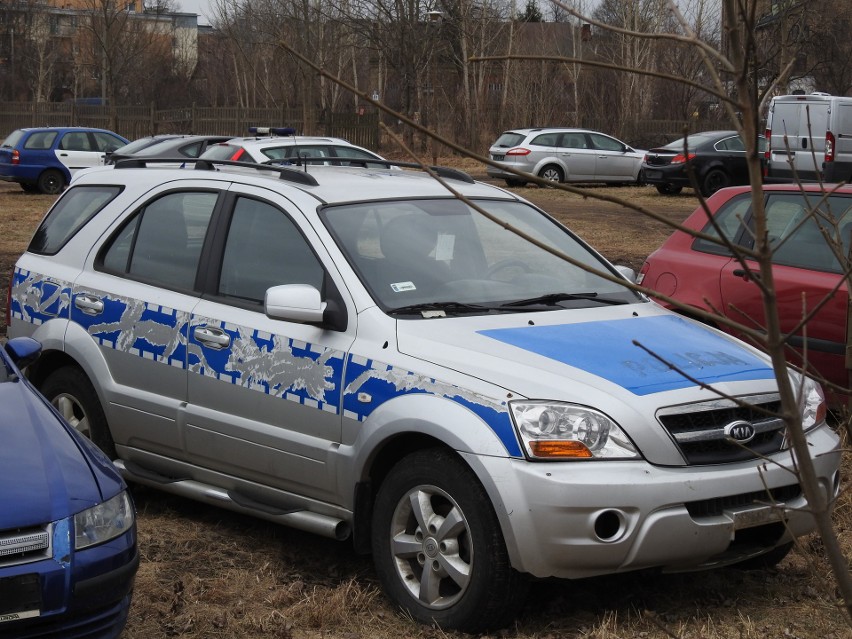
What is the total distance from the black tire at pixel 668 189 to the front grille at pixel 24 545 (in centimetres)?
2448

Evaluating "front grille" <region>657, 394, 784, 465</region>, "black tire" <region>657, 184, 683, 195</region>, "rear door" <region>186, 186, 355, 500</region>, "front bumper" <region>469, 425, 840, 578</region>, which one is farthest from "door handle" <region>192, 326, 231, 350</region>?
"black tire" <region>657, 184, 683, 195</region>

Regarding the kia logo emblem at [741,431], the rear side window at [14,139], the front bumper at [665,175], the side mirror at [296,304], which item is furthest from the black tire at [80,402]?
the rear side window at [14,139]

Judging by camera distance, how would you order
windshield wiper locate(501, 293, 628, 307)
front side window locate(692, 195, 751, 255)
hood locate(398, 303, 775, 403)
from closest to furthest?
hood locate(398, 303, 775, 403) < windshield wiper locate(501, 293, 628, 307) < front side window locate(692, 195, 751, 255)

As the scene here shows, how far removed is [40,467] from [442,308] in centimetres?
170

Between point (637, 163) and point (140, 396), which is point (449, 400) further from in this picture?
point (637, 163)

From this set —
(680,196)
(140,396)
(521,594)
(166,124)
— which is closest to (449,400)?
(521,594)

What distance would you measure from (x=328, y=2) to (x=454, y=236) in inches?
1410

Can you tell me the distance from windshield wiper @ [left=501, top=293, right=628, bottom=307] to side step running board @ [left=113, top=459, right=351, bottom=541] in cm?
115

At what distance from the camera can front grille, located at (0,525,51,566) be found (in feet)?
12.0

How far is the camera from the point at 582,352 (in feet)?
14.9

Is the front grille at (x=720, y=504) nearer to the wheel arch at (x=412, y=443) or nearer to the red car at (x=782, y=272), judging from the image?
the wheel arch at (x=412, y=443)

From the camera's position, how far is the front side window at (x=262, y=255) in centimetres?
521

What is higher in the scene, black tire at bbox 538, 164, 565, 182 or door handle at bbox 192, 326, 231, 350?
door handle at bbox 192, 326, 231, 350

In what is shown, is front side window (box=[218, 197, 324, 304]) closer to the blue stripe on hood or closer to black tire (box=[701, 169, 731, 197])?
the blue stripe on hood
